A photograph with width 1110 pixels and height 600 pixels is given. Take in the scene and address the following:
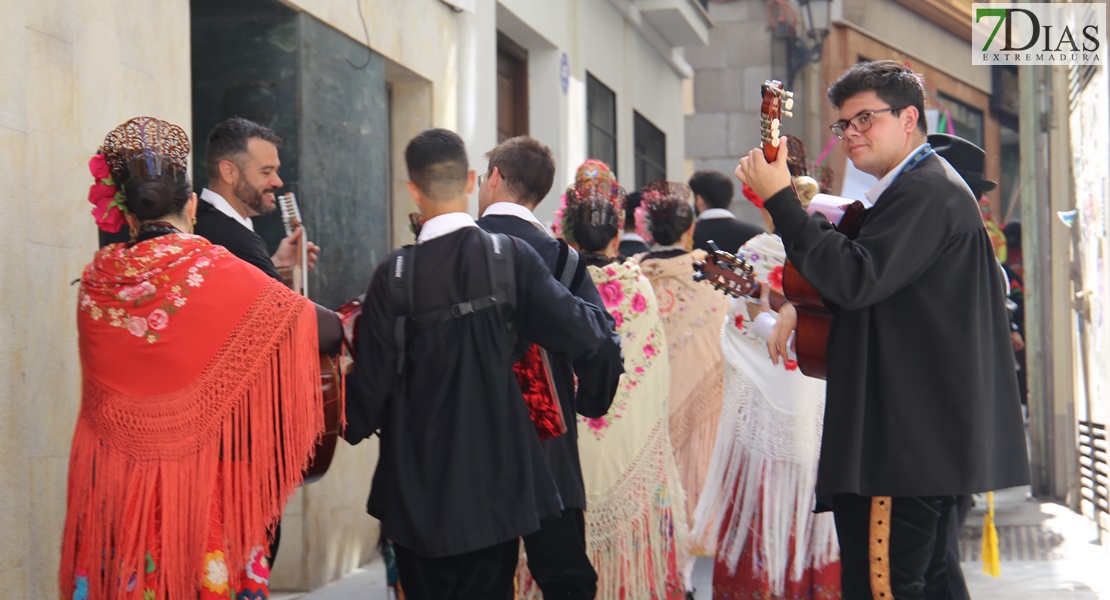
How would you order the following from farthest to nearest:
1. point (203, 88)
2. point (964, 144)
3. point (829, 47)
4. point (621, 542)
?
point (829, 47) → point (203, 88) → point (621, 542) → point (964, 144)

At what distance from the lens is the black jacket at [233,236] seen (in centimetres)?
452

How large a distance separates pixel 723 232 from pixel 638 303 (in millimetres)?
2580

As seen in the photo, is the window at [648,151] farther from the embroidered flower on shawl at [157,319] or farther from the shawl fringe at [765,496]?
the embroidered flower on shawl at [157,319]

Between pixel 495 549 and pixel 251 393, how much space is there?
2.66 ft

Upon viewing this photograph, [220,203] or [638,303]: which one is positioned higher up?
[220,203]

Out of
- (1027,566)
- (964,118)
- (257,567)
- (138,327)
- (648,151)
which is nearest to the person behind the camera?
(138,327)

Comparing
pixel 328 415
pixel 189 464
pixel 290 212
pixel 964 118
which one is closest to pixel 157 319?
pixel 189 464

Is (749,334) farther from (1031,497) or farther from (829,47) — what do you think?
(829,47)

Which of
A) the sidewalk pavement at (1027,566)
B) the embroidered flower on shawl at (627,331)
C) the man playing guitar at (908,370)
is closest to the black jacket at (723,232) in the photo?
the sidewalk pavement at (1027,566)

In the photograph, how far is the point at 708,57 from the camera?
66.5 ft

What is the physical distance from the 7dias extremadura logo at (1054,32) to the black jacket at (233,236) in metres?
4.97

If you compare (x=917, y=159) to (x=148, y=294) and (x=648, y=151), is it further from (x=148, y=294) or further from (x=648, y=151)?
(x=648, y=151)

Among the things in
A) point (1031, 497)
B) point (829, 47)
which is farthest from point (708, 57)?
point (1031, 497)

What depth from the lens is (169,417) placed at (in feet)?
12.2
